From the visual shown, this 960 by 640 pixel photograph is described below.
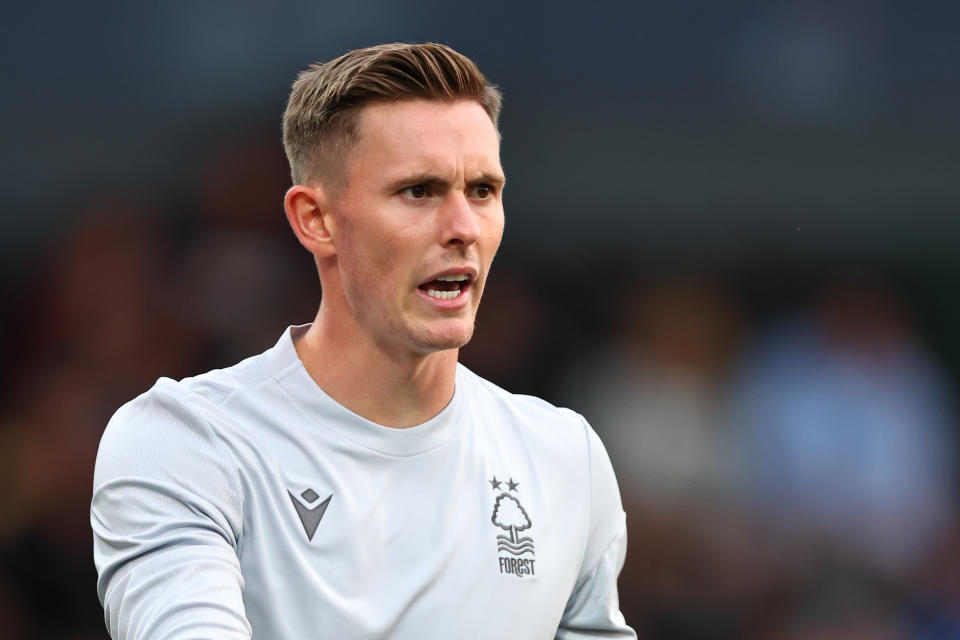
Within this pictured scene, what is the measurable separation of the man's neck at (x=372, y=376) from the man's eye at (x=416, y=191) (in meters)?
0.30

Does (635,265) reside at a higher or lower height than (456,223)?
lower

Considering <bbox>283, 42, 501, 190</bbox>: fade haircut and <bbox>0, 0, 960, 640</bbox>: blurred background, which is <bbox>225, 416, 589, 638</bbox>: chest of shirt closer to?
<bbox>283, 42, 501, 190</bbox>: fade haircut

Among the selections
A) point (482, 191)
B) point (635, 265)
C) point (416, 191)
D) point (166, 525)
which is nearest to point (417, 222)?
point (416, 191)

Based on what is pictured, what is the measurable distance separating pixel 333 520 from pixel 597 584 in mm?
632

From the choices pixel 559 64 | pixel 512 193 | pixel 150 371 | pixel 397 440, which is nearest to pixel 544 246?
pixel 512 193

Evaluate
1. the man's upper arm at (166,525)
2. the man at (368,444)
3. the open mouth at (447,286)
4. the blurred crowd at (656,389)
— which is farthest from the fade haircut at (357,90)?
the blurred crowd at (656,389)

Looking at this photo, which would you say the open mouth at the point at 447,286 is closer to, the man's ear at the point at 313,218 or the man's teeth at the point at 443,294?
the man's teeth at the point at 443,294

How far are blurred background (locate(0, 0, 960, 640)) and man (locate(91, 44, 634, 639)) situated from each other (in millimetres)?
2623

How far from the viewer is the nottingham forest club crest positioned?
8.20ft

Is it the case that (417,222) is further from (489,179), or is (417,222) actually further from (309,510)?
(309,510)

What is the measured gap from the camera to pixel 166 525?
7.16 feet

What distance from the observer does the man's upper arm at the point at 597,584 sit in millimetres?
2670

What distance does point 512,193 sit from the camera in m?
5.72

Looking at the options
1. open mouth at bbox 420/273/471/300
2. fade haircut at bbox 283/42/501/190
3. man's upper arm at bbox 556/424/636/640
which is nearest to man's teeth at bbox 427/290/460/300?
open mouth at bbox 420/273/471/300
